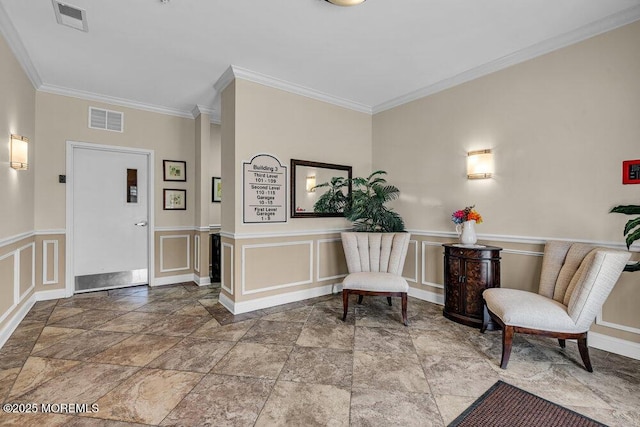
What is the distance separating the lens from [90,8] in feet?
7.94

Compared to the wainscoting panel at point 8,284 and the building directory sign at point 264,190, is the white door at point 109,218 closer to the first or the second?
the wainscoting panel at point 8,284

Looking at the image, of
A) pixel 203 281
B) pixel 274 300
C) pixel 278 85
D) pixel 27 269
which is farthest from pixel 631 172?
pixel 27 269

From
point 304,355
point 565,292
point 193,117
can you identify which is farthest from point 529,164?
point 193,117

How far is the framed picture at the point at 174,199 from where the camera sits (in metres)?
4.73

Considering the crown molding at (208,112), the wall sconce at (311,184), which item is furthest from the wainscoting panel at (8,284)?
the wall sconce at (311,184)

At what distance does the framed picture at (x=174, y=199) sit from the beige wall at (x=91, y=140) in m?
0.06

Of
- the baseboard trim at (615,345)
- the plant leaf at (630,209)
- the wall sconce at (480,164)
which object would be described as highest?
the wall sconce at (480,164)

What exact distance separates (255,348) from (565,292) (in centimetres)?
268

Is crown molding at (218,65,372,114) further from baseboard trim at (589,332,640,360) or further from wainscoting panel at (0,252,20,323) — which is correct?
baseboard trim at (589,332,640,360)

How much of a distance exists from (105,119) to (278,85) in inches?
104

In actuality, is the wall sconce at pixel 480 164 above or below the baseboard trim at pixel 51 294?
above

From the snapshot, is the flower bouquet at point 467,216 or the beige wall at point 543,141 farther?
the flower bouquet at point 467,216

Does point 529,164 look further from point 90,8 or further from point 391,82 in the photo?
point 90,8

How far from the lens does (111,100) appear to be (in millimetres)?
4273
